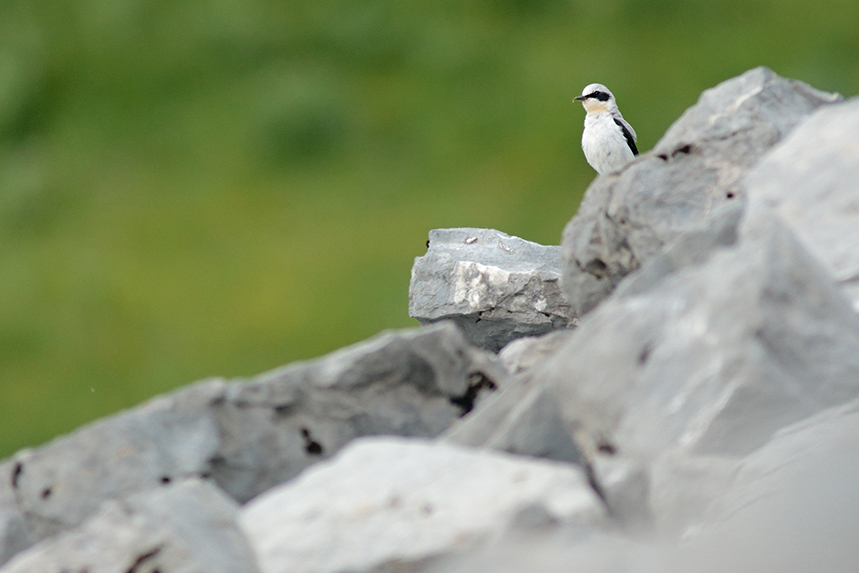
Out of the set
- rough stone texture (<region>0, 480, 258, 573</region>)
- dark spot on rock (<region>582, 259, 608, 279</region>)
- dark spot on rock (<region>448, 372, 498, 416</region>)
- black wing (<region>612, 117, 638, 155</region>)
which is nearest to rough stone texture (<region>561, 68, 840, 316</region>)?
dark spot on rock (<region>582, 259, 608, 279</region>)

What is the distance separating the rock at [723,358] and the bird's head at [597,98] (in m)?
4.71

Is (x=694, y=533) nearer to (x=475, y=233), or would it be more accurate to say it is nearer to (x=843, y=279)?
(x=843, y=279)

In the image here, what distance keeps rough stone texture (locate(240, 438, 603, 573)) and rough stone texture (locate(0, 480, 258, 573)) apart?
0.09 metres

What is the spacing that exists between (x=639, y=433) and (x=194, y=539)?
1.35 metres

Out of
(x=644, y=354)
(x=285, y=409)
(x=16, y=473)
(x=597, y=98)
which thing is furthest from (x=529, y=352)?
(x=597, y=98)

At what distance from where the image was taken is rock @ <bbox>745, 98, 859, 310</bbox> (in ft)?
11.9

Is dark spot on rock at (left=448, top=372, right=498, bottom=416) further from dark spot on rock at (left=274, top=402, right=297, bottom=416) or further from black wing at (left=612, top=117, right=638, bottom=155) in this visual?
black wing at (left=612, top=117, right=638, bottom=155)

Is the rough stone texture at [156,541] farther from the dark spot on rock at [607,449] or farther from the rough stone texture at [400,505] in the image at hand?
the dark spot on rock at [607,449]

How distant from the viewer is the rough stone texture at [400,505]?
8.84 feet

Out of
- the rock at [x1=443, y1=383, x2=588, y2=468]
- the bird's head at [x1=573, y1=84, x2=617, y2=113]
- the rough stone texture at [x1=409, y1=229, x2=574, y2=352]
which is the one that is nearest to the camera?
the rock at [x1=443, y1=383, x2=588, y2=468]

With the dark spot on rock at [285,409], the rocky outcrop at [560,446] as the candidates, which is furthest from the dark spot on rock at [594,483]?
the dark spot on rock at [285,409]

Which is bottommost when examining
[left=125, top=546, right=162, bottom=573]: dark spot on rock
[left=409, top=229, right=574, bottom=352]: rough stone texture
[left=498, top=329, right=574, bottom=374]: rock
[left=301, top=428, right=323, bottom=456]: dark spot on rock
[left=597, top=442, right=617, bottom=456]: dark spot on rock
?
[left=597, top=442, right=617, bottom=456]: dark spot on rock

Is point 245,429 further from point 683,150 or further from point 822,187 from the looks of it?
point 683,150

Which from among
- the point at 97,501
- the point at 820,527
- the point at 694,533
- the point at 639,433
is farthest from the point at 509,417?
the point at 97,501
